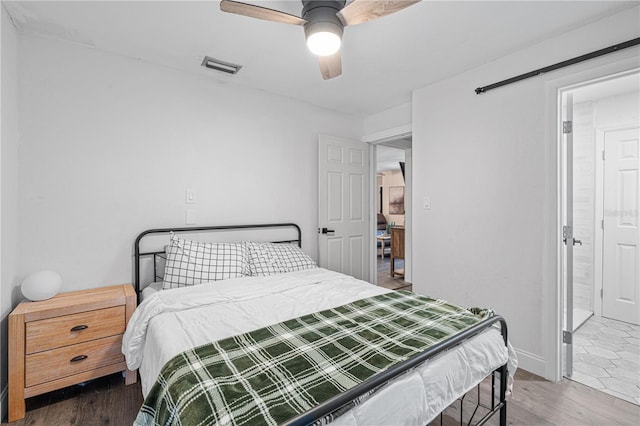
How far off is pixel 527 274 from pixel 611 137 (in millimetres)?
2253

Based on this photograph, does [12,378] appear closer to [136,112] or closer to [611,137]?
[136,112]

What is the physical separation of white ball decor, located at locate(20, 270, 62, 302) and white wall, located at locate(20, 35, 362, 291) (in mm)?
199

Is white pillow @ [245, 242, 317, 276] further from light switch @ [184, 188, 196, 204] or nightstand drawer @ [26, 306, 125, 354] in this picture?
nightstand drawer @ [26, 306, 125, 354]

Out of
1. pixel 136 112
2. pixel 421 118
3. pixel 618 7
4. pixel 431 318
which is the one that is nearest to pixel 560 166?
pixel 618 7

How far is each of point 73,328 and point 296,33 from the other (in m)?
2.51

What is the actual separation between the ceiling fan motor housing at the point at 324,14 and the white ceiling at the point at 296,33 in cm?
26

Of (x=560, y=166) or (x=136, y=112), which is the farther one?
(x=136, y=112)

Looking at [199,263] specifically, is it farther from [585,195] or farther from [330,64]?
[585,195]

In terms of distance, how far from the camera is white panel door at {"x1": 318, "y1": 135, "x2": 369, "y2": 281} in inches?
139

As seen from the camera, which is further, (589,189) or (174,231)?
(589,189)

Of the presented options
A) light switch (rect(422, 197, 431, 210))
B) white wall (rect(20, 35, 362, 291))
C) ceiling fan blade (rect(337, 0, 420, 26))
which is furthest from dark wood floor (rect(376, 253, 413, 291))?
ceiling fan blade (rect(337, 0, 420, 26))

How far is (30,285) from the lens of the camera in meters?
1.95

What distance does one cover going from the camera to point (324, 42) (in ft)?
5.53

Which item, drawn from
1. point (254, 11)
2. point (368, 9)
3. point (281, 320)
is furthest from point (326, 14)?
point (281, 320)
